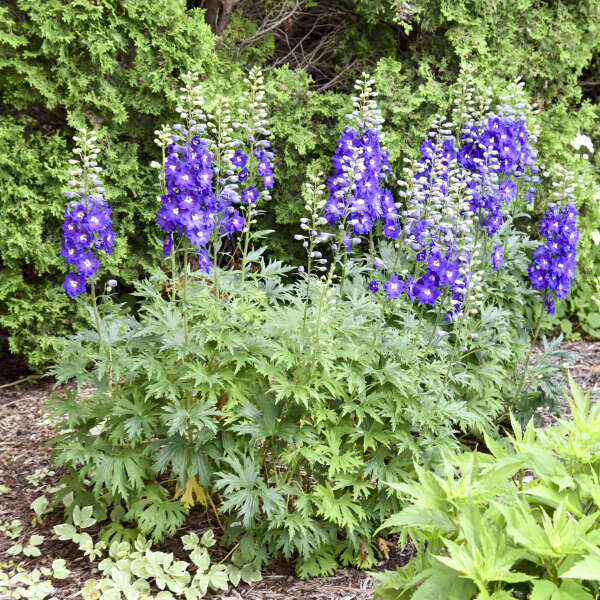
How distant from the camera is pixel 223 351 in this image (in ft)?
10.2

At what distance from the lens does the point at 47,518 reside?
3.57 metres

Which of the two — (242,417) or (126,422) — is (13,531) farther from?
(242,417)

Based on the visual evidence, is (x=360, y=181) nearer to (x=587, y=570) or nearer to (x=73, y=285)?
(x=73, y=285)

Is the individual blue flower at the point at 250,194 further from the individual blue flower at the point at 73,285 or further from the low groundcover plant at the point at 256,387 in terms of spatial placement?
the individual blue flower at the point at 73,285

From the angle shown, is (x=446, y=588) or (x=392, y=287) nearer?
(x=446, y=588)

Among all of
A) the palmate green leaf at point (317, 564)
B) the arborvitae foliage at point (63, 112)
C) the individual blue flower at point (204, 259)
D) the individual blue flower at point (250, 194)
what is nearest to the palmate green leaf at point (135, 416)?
the individual blue flower at point (204, 259)

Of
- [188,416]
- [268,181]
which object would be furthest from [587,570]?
[268,181]

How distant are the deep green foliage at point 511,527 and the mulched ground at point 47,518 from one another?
3.56ft

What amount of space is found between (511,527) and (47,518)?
8.87ft

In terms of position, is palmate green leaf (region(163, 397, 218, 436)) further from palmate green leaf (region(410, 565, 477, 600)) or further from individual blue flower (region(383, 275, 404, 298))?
palmate green leaf (region(410, 565, 477, 600))

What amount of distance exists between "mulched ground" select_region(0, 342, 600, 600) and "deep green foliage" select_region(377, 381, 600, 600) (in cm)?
109

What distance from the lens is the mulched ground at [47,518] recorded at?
A: 3145mm

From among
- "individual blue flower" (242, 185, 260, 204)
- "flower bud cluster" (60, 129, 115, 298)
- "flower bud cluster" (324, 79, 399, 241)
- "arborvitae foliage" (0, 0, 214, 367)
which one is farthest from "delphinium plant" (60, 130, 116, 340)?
"arborvitae foliage" (0, 0, 214, 367)

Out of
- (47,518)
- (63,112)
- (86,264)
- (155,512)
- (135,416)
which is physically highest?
(63,112)
